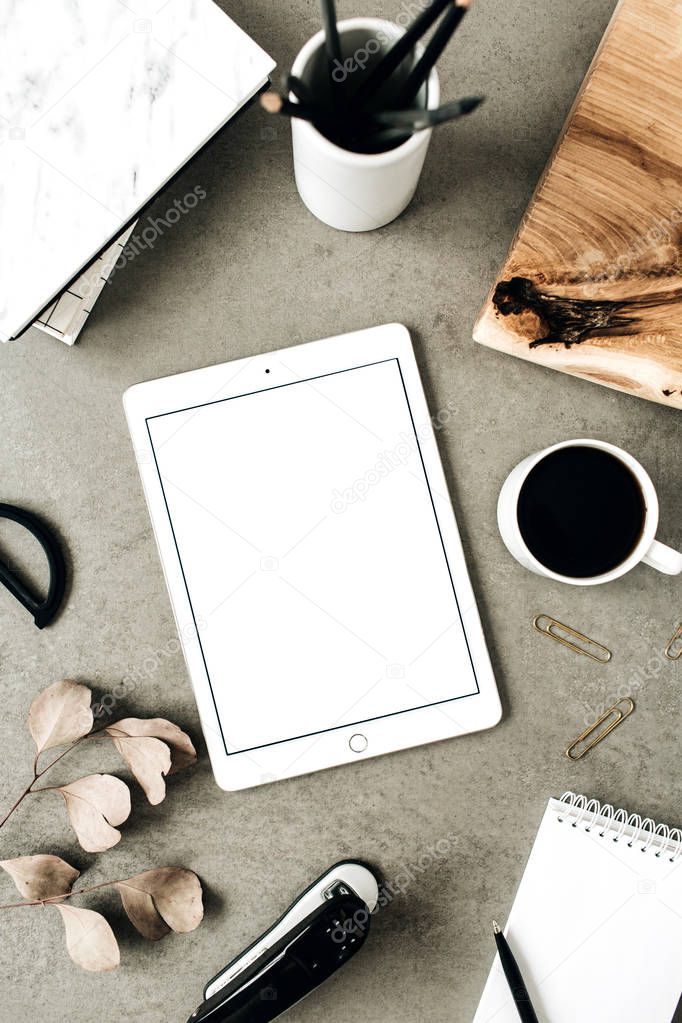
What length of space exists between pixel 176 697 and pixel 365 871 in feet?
0.79

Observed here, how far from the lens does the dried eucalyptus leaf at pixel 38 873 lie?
0.65m

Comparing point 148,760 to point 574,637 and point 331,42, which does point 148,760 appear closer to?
point 574,637

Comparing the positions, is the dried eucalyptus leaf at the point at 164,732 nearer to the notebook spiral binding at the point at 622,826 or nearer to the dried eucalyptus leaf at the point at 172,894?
the dried eucalyptus leaf at the point at 172,894

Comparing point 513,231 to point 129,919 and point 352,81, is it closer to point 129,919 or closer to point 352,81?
point 352,81

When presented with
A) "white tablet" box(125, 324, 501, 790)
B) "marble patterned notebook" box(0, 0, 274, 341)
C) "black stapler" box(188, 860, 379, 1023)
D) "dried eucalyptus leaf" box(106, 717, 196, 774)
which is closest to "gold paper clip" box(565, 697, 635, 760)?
"white tablet" box(125, 324, 501, 790)

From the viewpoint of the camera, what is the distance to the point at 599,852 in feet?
2.16

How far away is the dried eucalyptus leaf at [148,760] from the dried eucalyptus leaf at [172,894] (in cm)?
8

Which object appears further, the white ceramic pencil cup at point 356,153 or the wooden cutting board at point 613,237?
the wooden cutting board at point 613,237

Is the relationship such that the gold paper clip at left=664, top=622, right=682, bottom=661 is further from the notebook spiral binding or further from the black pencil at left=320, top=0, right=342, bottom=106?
the black pencil at left=320, top=0, right=342, bottom=106

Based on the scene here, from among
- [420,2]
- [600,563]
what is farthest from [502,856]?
[420,2]

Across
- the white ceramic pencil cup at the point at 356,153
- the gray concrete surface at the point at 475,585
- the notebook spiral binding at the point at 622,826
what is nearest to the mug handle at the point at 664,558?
the gray concrete surface at the point at 475,585

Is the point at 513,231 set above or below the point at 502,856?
above

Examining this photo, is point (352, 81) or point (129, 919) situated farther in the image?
point (129, 919)

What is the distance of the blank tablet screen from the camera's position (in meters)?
0.66
